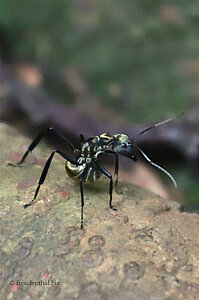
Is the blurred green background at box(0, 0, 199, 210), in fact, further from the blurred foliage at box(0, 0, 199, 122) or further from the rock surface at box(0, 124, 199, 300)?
the rock surface at box(0, 124, 199, 300)

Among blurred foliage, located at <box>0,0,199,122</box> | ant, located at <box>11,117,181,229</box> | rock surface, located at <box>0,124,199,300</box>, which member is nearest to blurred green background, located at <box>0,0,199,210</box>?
blurred foliage, located at <box>0,0,199,122</box>

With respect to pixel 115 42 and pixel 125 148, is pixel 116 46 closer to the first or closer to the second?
pixel 115 42

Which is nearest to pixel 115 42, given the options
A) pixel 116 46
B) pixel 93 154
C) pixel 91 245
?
pixel 116 46

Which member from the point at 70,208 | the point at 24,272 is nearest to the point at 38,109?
the point at 70,208

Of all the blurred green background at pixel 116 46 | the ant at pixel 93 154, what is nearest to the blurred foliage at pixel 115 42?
the blurred green background at pixel 116 46

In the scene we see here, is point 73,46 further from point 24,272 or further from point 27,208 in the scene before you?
point 24,272

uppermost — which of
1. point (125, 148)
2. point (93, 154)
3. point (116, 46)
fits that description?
point (125, 148)
